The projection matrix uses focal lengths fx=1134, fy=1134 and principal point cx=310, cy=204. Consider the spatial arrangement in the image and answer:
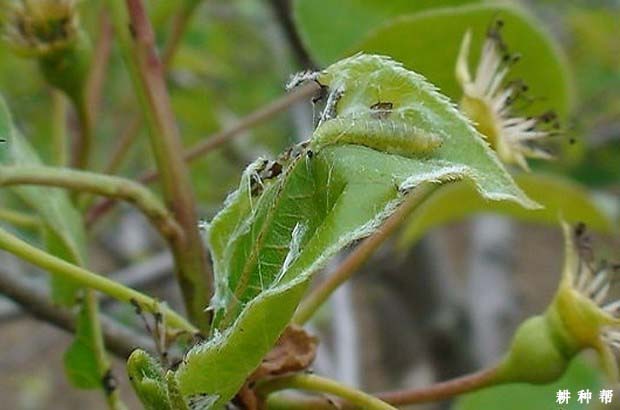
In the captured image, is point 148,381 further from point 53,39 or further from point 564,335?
point 53,39

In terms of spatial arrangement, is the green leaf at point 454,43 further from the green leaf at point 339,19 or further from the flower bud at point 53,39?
the flower bud at point 53,39

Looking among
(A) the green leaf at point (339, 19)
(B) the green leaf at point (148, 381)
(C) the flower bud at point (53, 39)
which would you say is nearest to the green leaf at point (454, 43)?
(A) the green leaf at point (339, 19)

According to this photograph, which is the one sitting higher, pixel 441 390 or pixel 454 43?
pixel 454 43

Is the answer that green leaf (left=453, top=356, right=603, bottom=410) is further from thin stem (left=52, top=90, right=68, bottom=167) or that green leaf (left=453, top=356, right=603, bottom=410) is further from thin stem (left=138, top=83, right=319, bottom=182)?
thin stem (left=52, top=90, right=68, bottom=167)

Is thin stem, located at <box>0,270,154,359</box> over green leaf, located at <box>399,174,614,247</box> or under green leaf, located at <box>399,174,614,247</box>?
over

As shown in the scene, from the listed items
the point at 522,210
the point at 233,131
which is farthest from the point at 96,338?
the point at 522,210

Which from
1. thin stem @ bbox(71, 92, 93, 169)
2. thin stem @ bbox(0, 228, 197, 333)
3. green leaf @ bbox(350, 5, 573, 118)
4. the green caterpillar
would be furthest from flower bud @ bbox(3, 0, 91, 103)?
the green caterpillar
